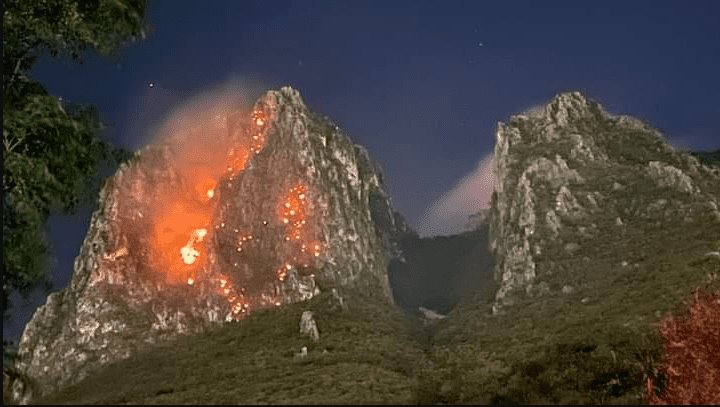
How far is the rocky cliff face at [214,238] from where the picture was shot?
133250 mm

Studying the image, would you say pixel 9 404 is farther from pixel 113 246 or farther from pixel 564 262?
pixel 113 246

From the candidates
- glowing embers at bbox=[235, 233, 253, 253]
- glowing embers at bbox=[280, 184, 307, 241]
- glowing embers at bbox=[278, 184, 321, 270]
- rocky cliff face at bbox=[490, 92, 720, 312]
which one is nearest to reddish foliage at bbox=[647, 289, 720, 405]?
rocky cliff face at bbox=[490, 92, 720, 312]

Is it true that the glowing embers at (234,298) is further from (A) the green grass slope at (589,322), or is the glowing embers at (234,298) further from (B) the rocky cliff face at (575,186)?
(B) the rocky cliff face at (575,186)

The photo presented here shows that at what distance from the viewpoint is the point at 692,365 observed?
2928cm

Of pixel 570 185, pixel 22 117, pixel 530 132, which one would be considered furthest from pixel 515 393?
pixel 530 132

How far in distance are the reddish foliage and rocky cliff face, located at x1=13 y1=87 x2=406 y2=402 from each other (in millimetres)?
97816

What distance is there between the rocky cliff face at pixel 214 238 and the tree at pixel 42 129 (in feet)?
318

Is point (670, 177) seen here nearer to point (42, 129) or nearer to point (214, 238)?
point (214, 238)

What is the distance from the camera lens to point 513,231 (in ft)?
530

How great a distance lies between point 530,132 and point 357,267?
60.9 meters

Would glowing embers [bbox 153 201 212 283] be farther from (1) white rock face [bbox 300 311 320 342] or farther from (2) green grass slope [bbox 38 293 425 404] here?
(1) white rock face [bbox 300 311 320 342]

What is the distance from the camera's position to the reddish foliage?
84.7 ft

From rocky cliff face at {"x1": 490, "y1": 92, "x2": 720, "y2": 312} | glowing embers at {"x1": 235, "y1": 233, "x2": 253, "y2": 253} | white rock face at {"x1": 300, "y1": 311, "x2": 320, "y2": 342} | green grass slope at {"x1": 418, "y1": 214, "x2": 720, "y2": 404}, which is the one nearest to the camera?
green grass slope at {"x1": 418, "y1": 214, "x2": 720, "y2": 404}

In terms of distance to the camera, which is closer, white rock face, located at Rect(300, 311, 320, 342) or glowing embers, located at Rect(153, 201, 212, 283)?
white rock face, located at Rect(300, 311, 320, 342)
